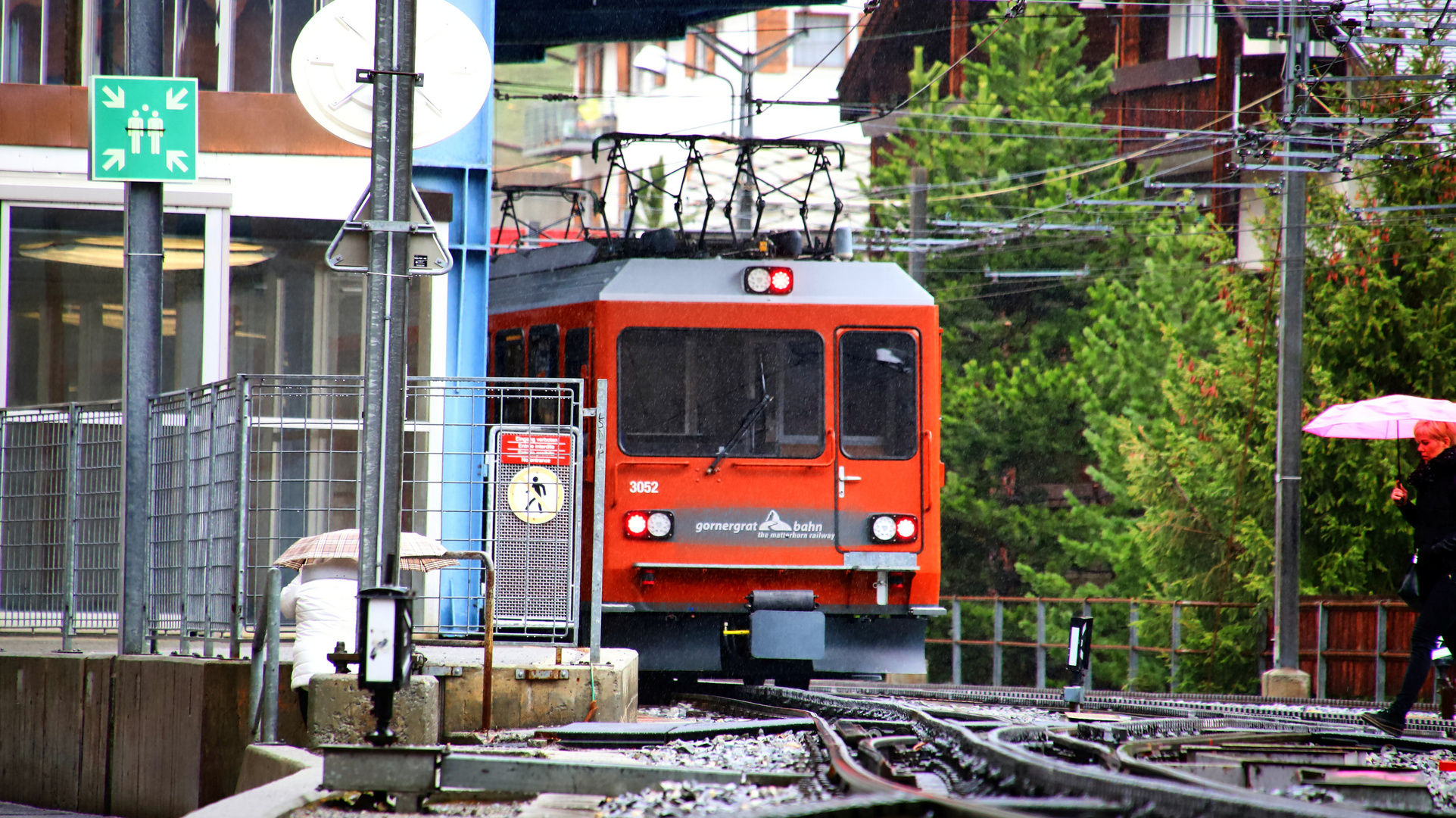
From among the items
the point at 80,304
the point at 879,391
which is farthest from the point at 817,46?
the point at 879,391

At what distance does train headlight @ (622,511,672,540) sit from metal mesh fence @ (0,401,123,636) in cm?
322

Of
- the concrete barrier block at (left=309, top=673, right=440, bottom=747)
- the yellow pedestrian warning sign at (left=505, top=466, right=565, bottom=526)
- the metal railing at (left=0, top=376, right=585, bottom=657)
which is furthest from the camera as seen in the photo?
the yellow pedestrian warning sign at (left=505, top=466, right=565, bottom=526)

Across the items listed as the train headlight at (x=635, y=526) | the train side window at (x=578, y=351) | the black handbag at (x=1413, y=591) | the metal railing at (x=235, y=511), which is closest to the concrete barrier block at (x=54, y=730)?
the metal railing at (x=235, y=511)

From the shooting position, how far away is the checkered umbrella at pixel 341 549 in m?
8.10

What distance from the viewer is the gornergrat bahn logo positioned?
1173 cm

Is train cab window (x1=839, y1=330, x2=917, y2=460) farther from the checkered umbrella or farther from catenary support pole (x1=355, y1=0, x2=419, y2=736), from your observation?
catenary support pole (x1=355, y1=0, x2=419, y2=736)

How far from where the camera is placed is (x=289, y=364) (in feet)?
46.4

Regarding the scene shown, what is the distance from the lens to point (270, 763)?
7.29 m

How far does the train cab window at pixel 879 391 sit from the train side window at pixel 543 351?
217 centimetres

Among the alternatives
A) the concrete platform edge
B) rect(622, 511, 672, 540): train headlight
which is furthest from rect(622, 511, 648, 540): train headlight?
the concrete platform edge

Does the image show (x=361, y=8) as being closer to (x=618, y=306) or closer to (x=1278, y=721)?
(x=618, y=306)

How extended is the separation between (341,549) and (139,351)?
2124 millimetres

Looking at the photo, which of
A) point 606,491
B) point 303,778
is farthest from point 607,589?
point 303,778

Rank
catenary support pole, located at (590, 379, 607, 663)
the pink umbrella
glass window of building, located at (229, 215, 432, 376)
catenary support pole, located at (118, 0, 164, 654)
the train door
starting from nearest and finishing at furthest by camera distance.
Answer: catenary support pole, located at (590, 379, 607, 663)
catenary support pole, located at (118, 0, 164, 654)
the train door
the pink umbrella
glass window of building, located at (229, 215, 432, 376)
